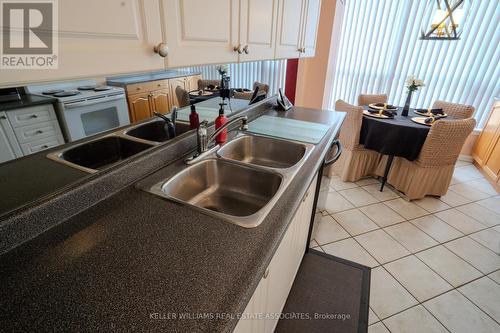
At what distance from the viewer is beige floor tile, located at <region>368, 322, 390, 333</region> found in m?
1.43

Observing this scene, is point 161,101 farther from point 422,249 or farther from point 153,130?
point 422,249

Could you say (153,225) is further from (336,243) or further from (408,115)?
(408,115)

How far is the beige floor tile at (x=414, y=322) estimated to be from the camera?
4.73 ft

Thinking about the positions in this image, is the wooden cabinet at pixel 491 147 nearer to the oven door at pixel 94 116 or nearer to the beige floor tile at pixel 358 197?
the beige floor tile at pixel 358 197

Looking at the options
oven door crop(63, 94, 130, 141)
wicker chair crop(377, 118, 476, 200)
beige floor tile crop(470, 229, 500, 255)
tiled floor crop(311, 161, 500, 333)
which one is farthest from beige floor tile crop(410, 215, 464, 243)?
oven door crop(63, 94, 130, 141)

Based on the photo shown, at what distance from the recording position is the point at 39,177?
2.66 ft

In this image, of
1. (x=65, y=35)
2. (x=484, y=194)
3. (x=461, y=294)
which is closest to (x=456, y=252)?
(x=461, y=294)

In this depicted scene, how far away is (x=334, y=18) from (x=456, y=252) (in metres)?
2.94

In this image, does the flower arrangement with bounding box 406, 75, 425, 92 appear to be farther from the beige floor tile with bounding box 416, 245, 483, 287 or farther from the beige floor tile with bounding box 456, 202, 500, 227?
the beige floor tile with bounding box 416, 245, 483, 287

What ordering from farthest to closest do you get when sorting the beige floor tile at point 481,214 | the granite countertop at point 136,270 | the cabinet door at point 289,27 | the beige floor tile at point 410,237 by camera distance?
the beige floor tile at point 481,214 < the beige floor tile at point 410,237 < the cabinet door at point 289,27 < the granite countertop at point 136,270

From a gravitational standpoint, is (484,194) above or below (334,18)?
below

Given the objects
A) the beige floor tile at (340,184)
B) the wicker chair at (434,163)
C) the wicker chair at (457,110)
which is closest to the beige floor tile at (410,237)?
the wicker chair at (434,163)

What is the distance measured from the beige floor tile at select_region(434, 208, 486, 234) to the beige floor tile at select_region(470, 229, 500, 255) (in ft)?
0.18

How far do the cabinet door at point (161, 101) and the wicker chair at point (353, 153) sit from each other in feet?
6.89
